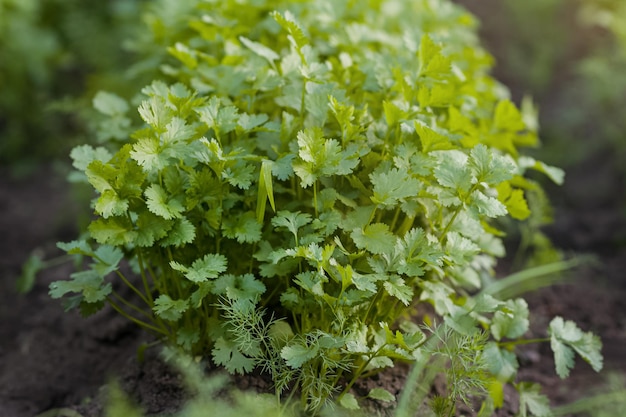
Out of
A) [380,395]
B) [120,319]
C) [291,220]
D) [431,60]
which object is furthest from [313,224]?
[120,319]

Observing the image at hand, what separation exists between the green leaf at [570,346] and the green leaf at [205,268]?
3.06ft

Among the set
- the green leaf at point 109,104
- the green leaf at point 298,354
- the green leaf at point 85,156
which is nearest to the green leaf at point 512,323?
the green leaf at point 298,354

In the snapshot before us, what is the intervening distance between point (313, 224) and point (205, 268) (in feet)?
0.94

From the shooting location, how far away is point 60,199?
3834mm

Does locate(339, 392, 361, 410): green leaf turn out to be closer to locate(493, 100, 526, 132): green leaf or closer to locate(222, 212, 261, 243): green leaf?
locate(222, 212, 261, 243): green leaf

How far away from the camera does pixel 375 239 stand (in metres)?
1.71

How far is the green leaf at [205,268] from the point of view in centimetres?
168

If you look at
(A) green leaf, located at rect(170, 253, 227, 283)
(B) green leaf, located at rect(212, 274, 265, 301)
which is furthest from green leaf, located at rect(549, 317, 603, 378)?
(A) green leaf, located at rect(170, 253, 227, 283)

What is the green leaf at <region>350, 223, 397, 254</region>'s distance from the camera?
1.69 meters

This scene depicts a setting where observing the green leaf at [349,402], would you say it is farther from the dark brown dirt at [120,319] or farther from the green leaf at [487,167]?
the green leaf at [487,167]

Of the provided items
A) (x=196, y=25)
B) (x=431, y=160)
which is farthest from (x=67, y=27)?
(x=431, y=160)

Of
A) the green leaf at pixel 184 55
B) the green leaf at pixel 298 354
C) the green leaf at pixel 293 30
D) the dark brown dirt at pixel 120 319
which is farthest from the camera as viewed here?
the green leaf at pixel 184 55

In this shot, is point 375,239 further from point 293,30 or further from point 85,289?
point 85,289

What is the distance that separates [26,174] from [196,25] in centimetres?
207
